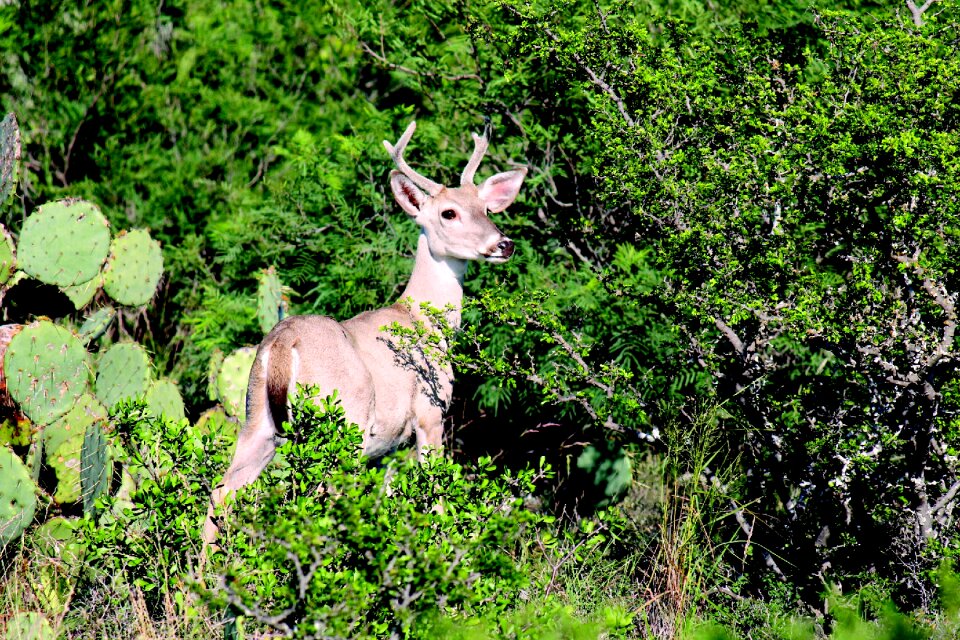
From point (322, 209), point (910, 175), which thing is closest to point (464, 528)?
point (910, 175)

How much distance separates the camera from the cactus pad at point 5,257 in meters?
5.96

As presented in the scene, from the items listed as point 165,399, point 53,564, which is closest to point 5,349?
point 165,399

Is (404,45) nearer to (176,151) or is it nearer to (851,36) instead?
(851,36)

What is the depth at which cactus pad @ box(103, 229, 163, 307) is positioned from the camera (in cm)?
672

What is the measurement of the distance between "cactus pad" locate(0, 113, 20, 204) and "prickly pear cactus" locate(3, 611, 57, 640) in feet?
8.21

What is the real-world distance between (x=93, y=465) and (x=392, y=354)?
1544mm

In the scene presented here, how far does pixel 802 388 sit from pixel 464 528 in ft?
7.10

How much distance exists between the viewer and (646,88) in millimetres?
5992

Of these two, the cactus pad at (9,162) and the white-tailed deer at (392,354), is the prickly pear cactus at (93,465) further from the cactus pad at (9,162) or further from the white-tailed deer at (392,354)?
the cactus pad at (9,162)

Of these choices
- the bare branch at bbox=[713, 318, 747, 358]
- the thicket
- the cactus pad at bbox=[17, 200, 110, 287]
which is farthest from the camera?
the cactus pad at bbox=[17, 200, 110, 287]

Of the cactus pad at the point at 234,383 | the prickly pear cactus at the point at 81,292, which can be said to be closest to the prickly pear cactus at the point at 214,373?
the cactus pad at the point at 234,383

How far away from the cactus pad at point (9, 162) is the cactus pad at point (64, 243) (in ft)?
0.59

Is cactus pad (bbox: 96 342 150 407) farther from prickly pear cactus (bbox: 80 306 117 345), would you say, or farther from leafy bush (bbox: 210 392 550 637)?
leafy bush (bbox: 210 392 550 637)

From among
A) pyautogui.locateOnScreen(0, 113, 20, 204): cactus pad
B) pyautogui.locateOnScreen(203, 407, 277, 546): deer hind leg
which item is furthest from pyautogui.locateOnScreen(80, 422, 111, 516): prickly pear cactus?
pyautogui.locateOnScreen(0, 113, 20, 204): cactus pad
